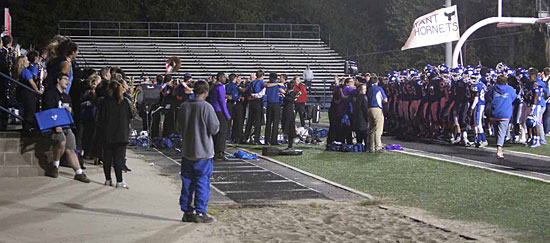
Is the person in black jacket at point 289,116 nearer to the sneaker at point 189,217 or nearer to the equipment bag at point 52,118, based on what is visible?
the equipment bag at point 52,118

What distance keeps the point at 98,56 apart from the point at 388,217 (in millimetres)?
40376

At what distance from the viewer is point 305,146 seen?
2095cm

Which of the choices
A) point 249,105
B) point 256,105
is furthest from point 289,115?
point 249,105

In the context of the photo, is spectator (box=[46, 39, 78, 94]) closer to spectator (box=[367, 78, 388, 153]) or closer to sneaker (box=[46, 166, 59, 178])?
sneaker (box=[46, 166, 59, 178])

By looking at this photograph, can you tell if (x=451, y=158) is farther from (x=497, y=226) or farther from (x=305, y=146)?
(x=497, y=226)

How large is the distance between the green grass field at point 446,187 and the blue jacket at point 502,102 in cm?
168

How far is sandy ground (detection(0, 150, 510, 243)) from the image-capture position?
859cm

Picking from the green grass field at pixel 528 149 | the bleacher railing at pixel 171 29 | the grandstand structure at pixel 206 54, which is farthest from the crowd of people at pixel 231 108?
the bleacher railing at pixel 171 29

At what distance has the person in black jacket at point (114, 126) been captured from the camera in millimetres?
12227

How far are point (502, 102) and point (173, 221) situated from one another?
9.31 meters

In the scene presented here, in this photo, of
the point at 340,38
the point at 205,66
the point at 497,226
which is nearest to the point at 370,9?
the point at 340,38

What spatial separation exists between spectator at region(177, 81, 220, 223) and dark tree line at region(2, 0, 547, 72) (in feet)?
145

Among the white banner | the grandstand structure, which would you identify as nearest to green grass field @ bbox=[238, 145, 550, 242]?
the white banner

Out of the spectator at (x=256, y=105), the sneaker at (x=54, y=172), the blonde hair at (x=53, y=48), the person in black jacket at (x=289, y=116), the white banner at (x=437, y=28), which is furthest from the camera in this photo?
the white banner at (x=437, y=28)
